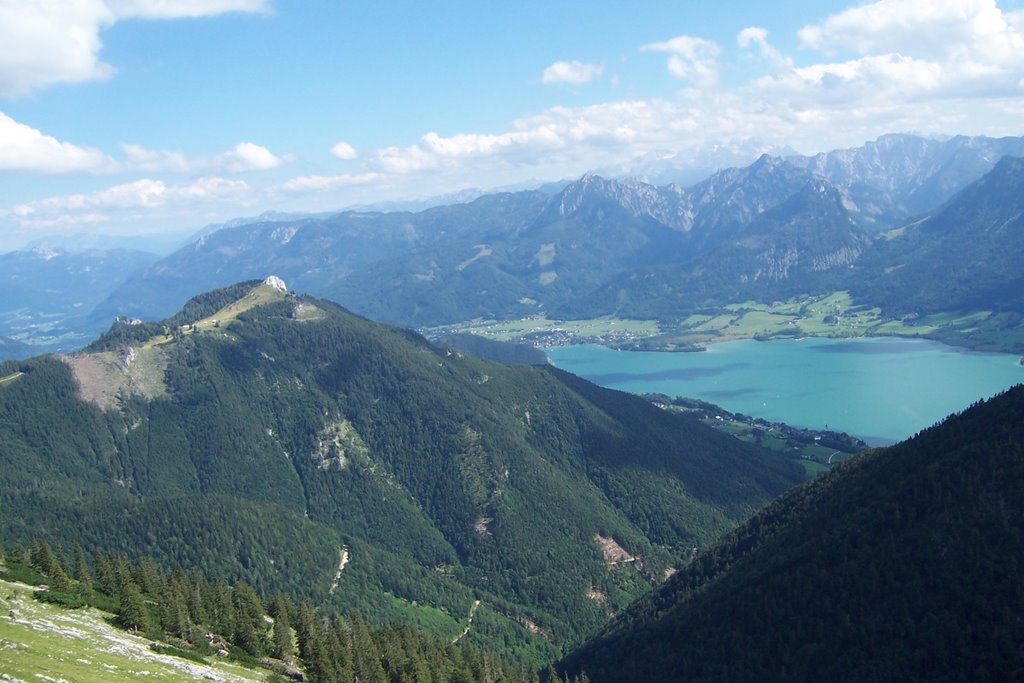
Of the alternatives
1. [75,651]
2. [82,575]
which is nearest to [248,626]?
[82,575]

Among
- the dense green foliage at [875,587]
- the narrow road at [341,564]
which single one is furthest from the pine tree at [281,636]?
the narrow road at [341,564]

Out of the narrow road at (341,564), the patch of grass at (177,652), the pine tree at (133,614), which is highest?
the pine tree at (133,614)

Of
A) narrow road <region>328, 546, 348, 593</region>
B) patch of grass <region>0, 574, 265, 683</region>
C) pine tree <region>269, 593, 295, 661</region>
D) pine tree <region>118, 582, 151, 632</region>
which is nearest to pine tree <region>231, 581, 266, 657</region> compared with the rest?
pine tree <region>269, 593, 295, 661</region>

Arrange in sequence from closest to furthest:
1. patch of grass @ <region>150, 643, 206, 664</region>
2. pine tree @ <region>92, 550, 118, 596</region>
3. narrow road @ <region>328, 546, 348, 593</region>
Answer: patch of grass @ <region>150, 643, 206, 664</region>
pine tree @ <region>92, 550, 118, 596</region>
narrow road @ <region>328, 546, 348, 593</region>

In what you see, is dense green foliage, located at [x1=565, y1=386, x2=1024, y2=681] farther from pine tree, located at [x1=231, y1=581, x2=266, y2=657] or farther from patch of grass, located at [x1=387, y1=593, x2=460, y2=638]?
pine tree, located at [x1=231, y1=581, x2=266, y2=657]

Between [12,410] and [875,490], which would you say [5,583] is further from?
[12,410]

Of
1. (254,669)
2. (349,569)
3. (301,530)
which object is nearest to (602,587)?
(349,569)

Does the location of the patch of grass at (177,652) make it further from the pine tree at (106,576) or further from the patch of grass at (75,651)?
the pine tree at (106,576)

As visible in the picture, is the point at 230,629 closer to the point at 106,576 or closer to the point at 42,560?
the point at 106,576

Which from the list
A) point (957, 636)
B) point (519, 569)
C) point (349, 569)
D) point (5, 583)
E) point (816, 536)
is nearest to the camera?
point (5, 583)
